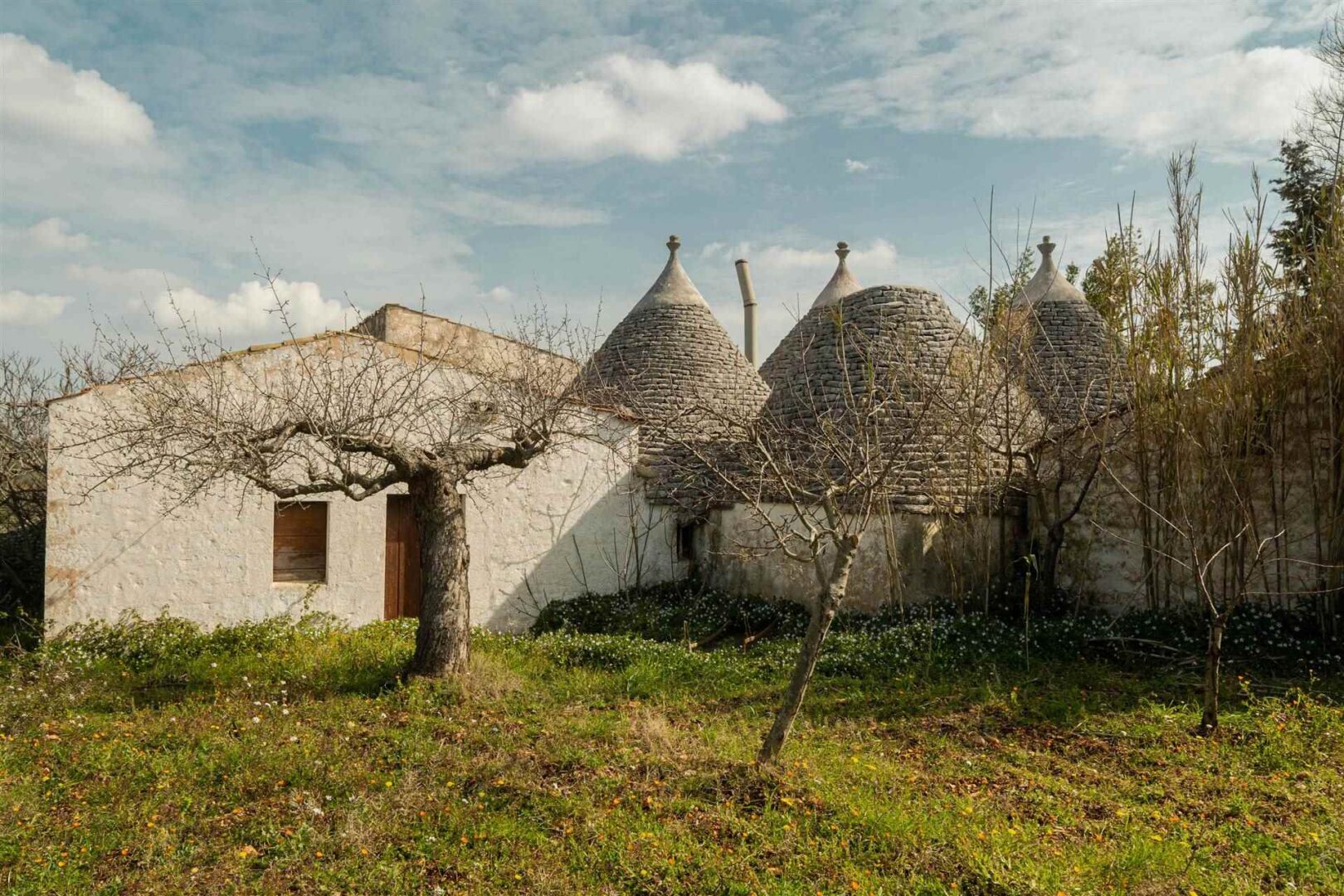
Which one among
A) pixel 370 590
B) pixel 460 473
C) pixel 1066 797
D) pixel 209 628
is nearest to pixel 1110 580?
pixel 1066 797

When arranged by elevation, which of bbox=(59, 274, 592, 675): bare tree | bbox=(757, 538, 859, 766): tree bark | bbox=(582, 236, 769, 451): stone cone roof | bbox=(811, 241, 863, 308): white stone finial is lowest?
bbox=(757, 538, 859, 766): tree bark

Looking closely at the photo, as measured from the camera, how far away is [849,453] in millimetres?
5340

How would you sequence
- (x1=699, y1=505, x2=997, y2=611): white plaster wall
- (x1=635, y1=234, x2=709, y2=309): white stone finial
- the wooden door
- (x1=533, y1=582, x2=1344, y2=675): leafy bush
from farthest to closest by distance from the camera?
(x1=635, y1=234, x2=709, y2=309): white stone finial
the wooden door
(x1=699, y1=505, x2=997, y2=611): white plaster wall
(x1=533, y1=582, x2=1344, y2=675): leafy bush

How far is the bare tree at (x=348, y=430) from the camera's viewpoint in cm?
623

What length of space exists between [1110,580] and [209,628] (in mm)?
9375

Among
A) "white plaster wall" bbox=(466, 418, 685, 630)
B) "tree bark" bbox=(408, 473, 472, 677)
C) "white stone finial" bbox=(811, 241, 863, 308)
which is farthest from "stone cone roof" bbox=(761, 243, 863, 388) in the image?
"tree bark" bbox=(408, 473, 472, 677)

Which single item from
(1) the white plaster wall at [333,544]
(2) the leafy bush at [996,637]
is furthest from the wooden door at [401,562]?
(2) the leafy bush at [996,637]

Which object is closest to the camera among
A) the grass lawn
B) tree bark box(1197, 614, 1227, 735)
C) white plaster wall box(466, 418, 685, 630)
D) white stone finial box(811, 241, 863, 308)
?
the grass lawn

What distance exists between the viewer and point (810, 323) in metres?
12.9

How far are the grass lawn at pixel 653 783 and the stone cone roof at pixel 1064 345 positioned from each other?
4.66 meters

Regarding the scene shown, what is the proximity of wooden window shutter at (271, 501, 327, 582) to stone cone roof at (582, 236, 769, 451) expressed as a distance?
388 centimetres

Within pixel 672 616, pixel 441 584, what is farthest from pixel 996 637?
pixel 441 584

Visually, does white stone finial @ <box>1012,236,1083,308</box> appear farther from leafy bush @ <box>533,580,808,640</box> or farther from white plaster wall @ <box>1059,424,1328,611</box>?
leafy bush @ <box>533,580,808,640</box>

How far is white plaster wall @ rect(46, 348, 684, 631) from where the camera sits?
26.6 ft
